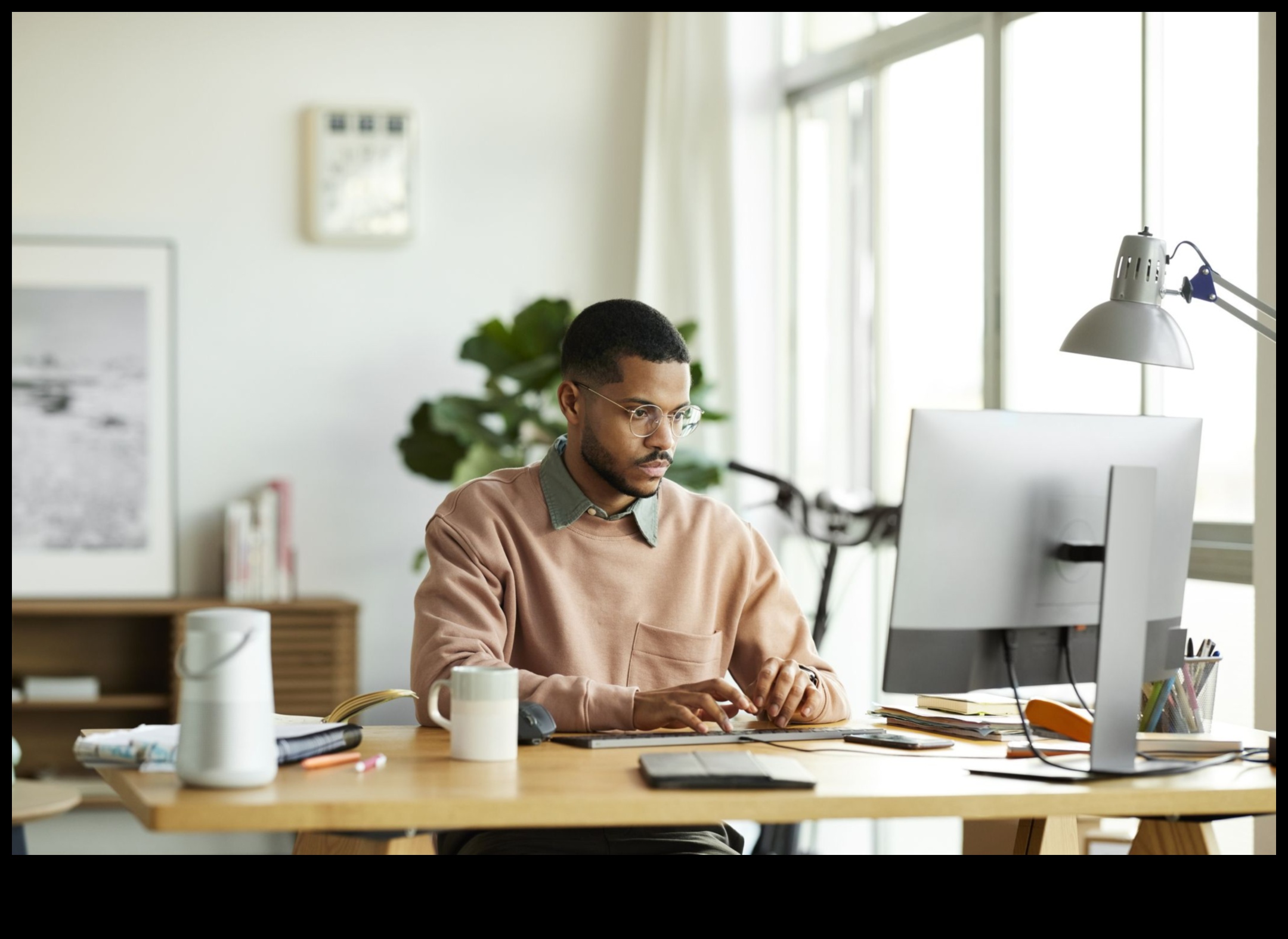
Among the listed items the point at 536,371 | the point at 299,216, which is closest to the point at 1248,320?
the point at 536,371

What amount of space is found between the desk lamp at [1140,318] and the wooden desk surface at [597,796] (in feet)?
1.94

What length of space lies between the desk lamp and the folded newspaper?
1155mm

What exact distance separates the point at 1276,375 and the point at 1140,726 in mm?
826

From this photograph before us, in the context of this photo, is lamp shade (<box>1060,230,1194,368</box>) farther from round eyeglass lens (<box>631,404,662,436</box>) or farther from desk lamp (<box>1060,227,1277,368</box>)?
round eyeglass lens (<box>631,404,662,436</box>)

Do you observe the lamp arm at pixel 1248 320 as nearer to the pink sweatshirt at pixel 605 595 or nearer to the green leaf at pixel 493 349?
the pink sweatshirt at pixel 605 595

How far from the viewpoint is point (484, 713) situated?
5.26 feet

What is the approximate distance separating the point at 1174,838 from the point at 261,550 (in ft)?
10.4

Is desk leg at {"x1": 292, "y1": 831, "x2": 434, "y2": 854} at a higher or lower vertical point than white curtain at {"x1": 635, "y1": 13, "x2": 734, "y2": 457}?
lower

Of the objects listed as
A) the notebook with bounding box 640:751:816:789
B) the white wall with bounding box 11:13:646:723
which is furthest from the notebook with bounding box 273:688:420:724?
the white wall with bounding box 11:13:646:723

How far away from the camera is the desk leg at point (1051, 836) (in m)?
2.02

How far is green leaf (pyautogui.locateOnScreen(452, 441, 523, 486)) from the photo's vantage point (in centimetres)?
395

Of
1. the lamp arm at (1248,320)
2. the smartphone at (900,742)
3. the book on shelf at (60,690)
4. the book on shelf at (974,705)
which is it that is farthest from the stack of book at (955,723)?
the book on shelf at (60,690)

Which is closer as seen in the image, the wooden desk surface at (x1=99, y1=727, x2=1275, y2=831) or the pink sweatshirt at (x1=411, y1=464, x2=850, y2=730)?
the wooden desk surface at (x1=99, y1=727, x2=1275, y2=831)
